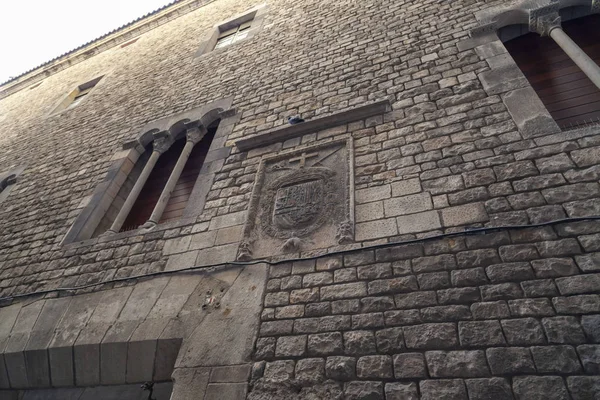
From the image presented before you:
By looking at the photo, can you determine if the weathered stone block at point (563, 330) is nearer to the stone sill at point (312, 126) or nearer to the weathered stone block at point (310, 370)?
the weathered stone block at point (310, 370)

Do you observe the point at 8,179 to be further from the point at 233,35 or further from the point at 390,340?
the point at 390,340

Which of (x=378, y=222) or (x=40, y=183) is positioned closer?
(x=378, y=222)

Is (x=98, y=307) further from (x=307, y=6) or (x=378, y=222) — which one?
(x=307, y=6)

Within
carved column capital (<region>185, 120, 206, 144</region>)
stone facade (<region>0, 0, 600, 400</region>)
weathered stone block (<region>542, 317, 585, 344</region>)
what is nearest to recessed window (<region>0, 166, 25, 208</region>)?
stone facade (<region>0, 0, 600, 400</region>)

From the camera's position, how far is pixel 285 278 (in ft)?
8.47

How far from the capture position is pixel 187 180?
4387mm

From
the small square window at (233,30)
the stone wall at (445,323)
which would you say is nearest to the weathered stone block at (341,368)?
the stone wall at (445,323)

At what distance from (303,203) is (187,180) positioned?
2155 mm

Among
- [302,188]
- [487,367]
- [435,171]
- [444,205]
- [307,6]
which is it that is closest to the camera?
[487,367]

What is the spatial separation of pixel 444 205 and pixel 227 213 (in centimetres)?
205

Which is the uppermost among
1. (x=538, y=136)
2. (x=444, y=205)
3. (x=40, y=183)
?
(x=40, y=183)

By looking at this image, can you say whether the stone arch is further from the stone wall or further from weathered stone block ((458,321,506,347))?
weathered stone block ((458,321,506,347))

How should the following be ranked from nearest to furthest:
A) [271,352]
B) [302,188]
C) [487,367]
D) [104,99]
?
[487,367], [271,352], [302,188], [104,99]

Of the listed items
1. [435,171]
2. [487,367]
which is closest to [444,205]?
[435,171]
